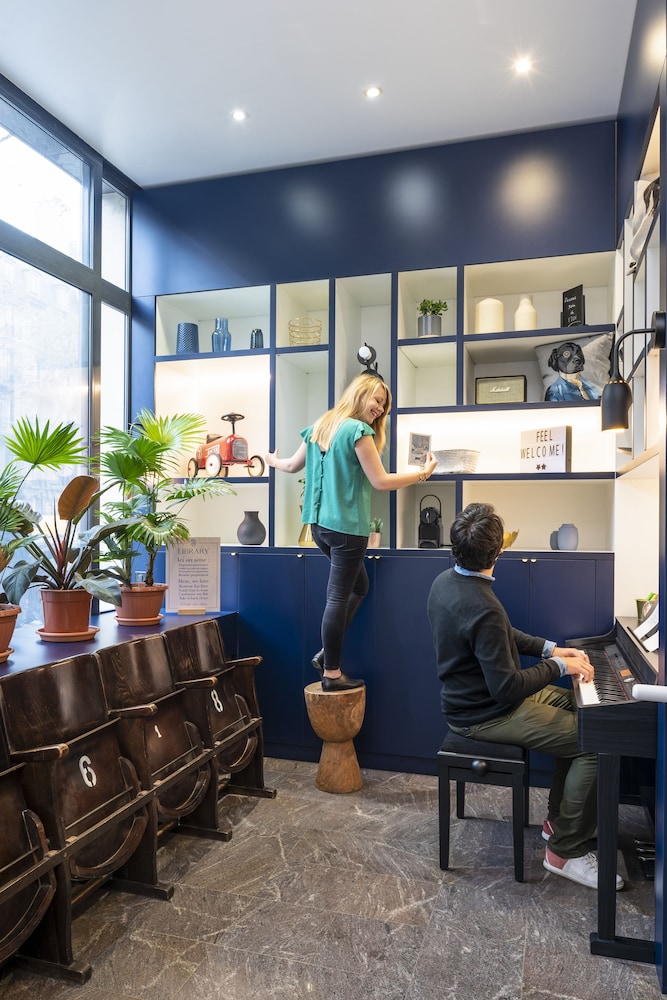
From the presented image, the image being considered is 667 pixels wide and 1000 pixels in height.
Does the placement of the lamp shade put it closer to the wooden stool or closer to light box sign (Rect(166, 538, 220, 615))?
the wooden stool

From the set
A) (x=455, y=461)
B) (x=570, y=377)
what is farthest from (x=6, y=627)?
(x=570, y=377)

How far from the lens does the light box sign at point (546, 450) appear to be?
356cm

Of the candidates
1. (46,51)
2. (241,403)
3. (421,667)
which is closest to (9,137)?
(46,51)

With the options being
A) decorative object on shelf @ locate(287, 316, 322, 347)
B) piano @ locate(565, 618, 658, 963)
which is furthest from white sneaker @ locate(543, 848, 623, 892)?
decorative object on shelf @ locate(287, 316, 322, 347)

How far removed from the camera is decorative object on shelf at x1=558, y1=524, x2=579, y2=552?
3.55 metres

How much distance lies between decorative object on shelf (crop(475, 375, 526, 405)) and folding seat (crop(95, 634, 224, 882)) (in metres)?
2.07

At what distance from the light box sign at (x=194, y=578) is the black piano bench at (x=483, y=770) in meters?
1.53

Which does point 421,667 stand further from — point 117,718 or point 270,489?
point 117,718

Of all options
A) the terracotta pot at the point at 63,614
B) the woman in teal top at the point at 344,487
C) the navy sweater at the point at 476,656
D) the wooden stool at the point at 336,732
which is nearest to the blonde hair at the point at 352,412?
the woman in teal top at the point at 344,487

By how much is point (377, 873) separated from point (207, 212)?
352 cm

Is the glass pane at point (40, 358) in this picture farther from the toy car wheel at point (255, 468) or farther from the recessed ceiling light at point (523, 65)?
the recessed ceiling light at point (523, 65)

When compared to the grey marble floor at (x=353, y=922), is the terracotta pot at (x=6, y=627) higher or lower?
higher

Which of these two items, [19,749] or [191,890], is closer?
[19,749]

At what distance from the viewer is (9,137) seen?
134 inches
